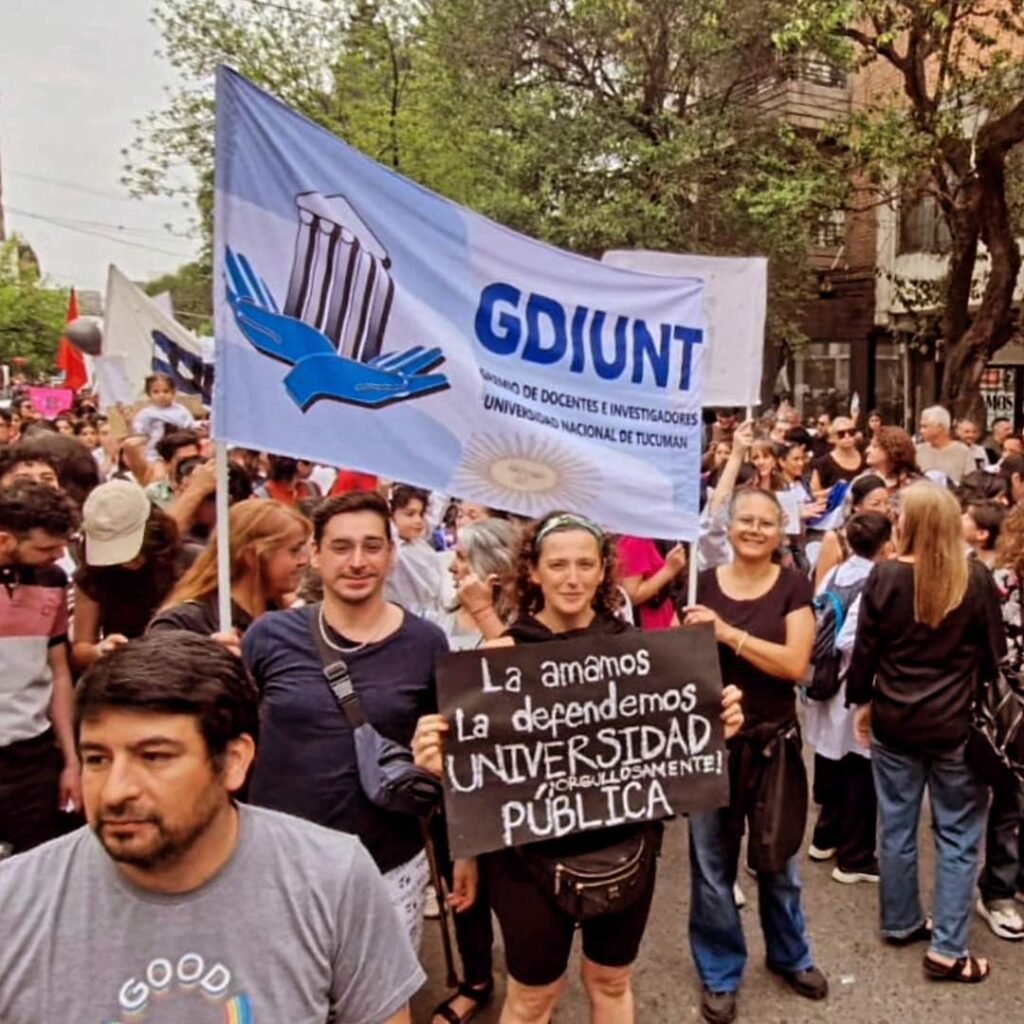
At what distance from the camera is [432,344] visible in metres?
2.83

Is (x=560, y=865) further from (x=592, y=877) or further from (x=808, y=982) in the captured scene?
(x=808, y=982)

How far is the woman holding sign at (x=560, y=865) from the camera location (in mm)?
2496

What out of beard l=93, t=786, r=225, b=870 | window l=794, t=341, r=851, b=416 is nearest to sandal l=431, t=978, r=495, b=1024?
beard l=93, t=786, r=225, b=870

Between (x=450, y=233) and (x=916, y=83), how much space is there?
33.6ft

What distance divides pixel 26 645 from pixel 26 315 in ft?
137

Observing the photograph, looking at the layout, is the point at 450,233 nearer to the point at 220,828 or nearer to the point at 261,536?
the point at 261,536

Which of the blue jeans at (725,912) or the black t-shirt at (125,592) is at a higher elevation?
the black t-shirt at (125,592)

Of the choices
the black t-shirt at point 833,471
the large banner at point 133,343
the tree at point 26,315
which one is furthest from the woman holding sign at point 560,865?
the tree at point 26,315

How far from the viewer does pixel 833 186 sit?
11.5 metres

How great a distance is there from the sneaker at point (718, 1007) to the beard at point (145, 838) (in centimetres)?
242

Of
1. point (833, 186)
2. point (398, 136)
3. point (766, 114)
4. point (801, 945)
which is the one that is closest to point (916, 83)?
point (833, 186)

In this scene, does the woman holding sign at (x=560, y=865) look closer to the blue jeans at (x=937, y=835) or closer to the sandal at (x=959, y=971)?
the blue jeans at (x=937, y=835)

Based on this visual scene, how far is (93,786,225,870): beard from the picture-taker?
1.37 m

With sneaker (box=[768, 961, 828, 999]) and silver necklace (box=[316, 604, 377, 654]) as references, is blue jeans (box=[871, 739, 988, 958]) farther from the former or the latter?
silver necklace (box=[316, 604, 377, 654])
